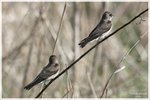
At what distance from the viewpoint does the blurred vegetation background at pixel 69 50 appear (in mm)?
3939

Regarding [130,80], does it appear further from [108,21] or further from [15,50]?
[108,21]

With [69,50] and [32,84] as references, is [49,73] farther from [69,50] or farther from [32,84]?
[69,50]

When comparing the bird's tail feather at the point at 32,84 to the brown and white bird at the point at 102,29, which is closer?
the bird's tail feather at the point at 32,84

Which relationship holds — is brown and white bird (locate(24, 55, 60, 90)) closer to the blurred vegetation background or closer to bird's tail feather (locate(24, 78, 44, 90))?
bird's tail feather (locate(24, 78, 44, 90))

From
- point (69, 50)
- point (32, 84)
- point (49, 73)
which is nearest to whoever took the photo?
point (32, 84)

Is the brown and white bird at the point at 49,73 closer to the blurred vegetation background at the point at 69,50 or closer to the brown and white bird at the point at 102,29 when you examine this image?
the brown and white bird at the point at 102,29

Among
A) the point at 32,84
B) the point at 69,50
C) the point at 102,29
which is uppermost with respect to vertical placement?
the point at 102,29

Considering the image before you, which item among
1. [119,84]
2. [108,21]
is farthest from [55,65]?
[119,84]

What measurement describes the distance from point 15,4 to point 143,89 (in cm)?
135

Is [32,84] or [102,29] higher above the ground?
[102,29]

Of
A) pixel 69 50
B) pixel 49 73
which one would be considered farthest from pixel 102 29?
pixel 69 50

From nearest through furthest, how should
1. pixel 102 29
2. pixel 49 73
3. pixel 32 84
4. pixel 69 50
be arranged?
pixel 32 84
pixel 49 73
pixel 102 29
pixel 69 50

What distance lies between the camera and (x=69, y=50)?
15.2 feet

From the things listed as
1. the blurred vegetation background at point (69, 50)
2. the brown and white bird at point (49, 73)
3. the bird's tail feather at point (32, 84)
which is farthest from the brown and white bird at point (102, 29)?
the blurred vegetation background at point (69, 50)
